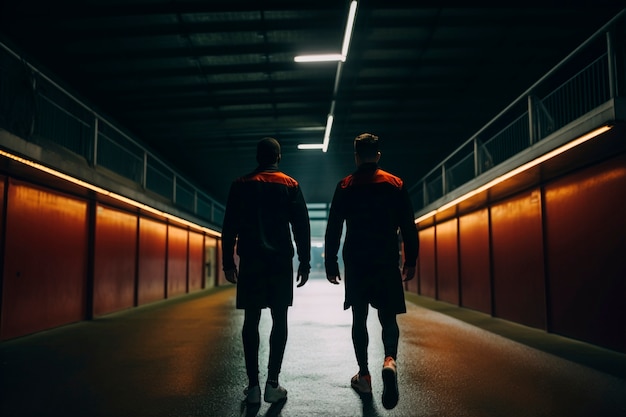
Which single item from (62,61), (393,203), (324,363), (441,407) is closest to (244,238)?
(393,203)

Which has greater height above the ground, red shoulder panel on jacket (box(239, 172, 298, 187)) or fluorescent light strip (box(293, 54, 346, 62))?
fluorescent light strip (box(293, 54, 346, 62))

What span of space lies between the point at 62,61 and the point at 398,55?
6.00 m

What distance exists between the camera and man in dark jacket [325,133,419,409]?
10.7 feet

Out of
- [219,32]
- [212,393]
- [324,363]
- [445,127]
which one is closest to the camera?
[212,393]

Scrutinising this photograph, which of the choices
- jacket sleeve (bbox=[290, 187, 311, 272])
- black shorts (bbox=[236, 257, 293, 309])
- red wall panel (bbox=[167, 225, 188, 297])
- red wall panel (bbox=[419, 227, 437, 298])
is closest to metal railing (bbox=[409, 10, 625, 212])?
red wall panel (bbox=[419, 227, 437, 298])

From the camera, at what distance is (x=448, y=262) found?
1302 cm

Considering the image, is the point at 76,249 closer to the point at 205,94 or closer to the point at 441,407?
the point at 205,94

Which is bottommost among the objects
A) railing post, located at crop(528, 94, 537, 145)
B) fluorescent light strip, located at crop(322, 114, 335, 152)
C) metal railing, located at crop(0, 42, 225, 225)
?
railing post, located at crop(528, 94, 537, 145)

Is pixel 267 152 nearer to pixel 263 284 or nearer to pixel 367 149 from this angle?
pixel 367 149

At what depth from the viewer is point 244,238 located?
3268 millimetres

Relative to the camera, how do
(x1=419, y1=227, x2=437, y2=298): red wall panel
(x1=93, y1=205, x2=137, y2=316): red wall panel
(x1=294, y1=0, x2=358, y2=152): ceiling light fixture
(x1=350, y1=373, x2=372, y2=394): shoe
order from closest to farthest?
(x1=350, y1=373, x2=372, y2=394): shoe < (x1=294, y1=0, x2=358, y2=152): ceiling light fixture < (x1=93, y1=205, x2=137, y2=316): red wall panel < (x1=419, y1=227, x2=437, y2=298): red wall panel

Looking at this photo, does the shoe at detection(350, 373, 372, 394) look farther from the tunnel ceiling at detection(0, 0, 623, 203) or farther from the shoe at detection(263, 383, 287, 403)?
the tunnel ceiling at detection(0, 0, 623, 203)

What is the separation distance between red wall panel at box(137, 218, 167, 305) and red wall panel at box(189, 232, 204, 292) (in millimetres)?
3592

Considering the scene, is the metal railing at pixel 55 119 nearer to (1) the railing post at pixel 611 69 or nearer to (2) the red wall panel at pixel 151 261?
(2) the red wall panel at pixel 151 261
